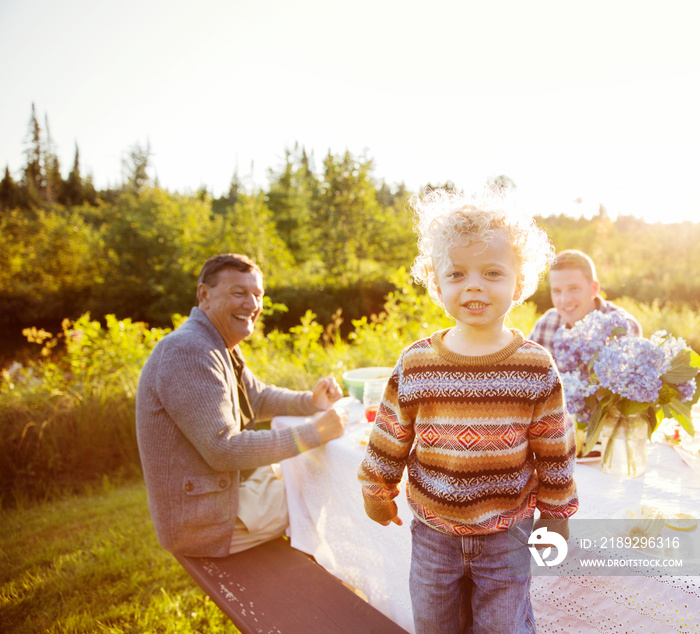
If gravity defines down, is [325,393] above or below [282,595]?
above

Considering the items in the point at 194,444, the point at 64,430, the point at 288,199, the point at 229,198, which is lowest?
the point at 64,430

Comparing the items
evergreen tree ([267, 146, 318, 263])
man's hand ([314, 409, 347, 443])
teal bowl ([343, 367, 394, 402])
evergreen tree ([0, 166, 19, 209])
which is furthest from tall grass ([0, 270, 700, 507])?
evergreen tree ([0, 166, 19, 209])

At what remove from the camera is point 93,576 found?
9.82ft

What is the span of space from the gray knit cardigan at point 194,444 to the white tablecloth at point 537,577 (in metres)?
0.27

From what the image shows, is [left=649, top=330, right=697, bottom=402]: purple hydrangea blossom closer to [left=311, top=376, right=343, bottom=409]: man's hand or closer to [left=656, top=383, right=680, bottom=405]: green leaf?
[left=656, top=383, right=680, bottom=405]: green leaf

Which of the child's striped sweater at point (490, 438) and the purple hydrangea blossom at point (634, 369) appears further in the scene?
the purple hydrangea blossom at point (634, 369)

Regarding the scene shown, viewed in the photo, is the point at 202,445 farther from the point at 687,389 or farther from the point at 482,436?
the point at 687,389

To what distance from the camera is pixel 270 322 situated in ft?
50.5

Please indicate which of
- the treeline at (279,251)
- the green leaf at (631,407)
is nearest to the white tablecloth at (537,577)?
the green leaf at (631,407)

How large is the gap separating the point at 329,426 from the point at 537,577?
1044mm

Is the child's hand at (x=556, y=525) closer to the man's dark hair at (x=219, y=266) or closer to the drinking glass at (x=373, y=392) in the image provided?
the drinking glass at (x=373, y=392)

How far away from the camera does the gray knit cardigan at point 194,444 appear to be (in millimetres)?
1913

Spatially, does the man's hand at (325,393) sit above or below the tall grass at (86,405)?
above

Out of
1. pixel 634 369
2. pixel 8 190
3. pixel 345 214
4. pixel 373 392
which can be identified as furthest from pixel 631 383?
pixel 8 190
